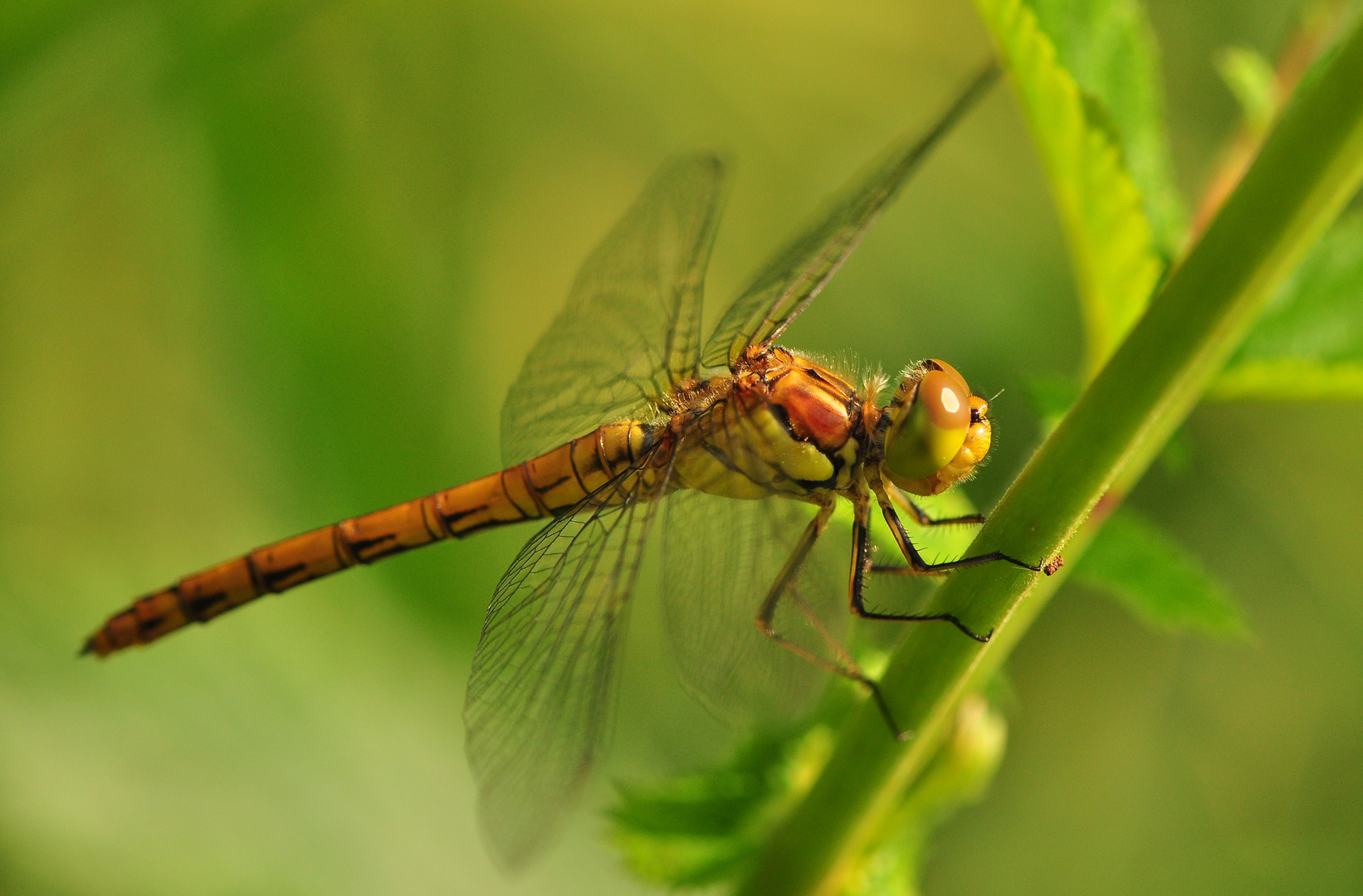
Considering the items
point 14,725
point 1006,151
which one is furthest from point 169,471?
point 1006,151

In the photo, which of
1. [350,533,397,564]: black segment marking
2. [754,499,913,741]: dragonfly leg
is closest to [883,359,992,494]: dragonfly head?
[754,499,913,741]: dragonfly leg

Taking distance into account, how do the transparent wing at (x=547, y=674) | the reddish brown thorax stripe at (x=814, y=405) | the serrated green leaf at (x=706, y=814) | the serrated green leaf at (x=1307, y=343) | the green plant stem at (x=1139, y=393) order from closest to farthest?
1. the green plant stem at (x=1139, y=393)
2. the serrated green leaf at (x=1307, y=343)
3. the serrated green leaf at (x=706, y=814)
4. the transparent wing at (x=547, y=674)
5. the reddish brown thorax stripe at (x=814, y=405)

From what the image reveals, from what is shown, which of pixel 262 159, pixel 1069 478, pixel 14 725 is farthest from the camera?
pixel 262 159

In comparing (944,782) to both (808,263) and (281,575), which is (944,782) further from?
(281,575)

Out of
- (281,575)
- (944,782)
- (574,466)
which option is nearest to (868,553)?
(944,782)

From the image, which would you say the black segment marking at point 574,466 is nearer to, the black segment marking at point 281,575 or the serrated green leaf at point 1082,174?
the black segment marking at point 281,575

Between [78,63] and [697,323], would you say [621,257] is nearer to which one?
[697,323]

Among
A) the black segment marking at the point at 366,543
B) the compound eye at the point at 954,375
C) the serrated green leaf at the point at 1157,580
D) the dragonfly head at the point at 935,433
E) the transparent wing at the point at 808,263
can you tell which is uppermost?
the transparent wing at the point at 808,263

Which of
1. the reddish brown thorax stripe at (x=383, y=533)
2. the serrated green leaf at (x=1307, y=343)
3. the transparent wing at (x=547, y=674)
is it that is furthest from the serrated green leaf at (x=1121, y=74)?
the reddish brown thorax stripe at (x=383, y=533)
